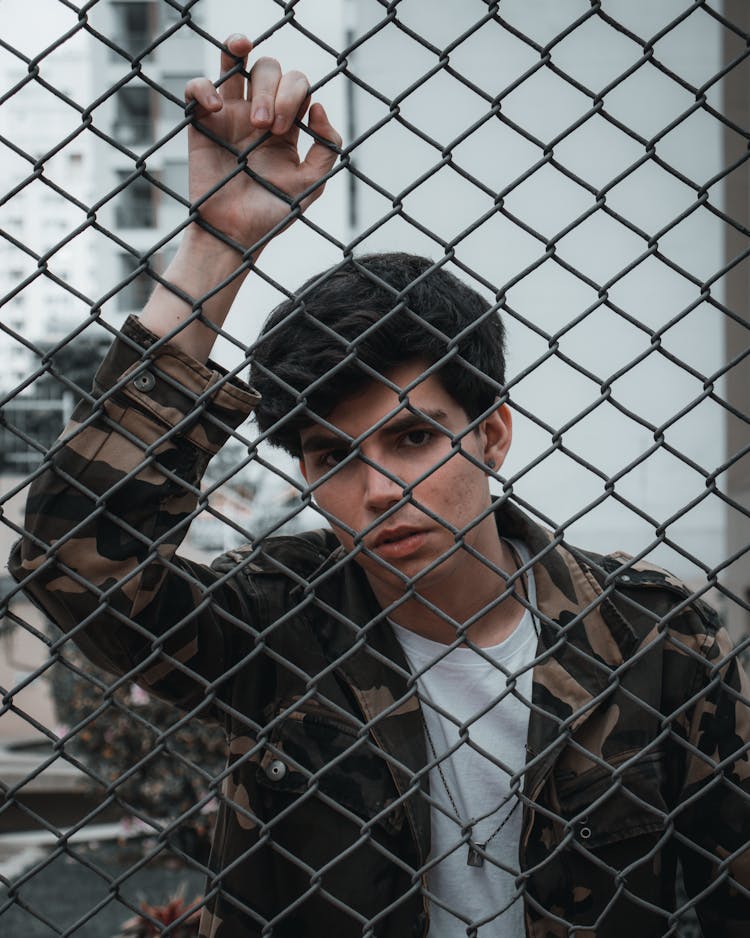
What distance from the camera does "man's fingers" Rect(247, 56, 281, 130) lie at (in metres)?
1.45

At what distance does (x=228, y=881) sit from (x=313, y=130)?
1.38m

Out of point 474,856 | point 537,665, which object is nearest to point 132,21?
point 537,665

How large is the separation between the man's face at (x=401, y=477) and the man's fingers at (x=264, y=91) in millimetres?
536

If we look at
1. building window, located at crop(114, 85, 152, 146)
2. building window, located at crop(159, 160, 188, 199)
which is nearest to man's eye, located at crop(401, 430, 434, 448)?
building window, located at crop(159, 160, 188, 199)

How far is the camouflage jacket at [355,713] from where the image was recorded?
1.56 meters

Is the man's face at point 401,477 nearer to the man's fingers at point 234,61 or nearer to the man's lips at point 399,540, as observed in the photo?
the man's lips at point 399,540

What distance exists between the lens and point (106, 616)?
1.59 m

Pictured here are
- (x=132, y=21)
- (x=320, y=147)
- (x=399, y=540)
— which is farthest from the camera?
(x=132, y=21)

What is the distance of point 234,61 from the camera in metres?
1.45

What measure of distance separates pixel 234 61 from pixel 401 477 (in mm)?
767

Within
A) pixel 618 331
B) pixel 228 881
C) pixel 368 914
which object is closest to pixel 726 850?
pixel 368 914

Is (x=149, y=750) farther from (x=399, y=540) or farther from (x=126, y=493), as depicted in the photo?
(x=126, y=493)

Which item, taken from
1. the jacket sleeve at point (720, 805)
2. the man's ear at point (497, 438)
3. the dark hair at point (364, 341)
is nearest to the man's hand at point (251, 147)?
→ the dark hair at point (364, 341)

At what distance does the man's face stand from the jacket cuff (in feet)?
0.96
